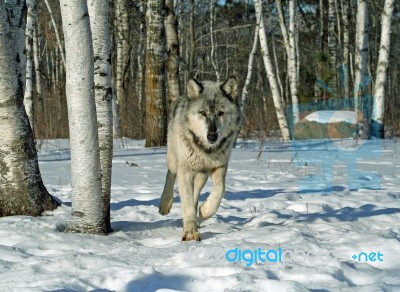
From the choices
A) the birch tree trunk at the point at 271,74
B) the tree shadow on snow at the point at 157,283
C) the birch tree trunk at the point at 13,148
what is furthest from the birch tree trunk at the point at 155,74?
the tree shadow on snow at the point at 157,283

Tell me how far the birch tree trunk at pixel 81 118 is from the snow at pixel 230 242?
8.9 inches

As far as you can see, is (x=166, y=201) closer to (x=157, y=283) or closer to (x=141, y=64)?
(x=157, y=283)

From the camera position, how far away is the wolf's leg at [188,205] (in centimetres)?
390

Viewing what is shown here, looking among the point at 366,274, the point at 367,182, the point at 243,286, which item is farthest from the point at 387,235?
the point at 367,182

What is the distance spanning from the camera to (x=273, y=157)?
9.77 m

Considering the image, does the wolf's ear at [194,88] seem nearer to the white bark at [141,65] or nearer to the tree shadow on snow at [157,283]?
the tree shadow on snow at [157,283]

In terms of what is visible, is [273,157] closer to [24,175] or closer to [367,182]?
[367,182]

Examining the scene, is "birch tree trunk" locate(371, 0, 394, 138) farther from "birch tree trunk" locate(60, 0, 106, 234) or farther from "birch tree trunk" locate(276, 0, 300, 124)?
"birch tree trunk" locate(60, 0, 106, 234)

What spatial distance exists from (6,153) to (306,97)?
18673mm

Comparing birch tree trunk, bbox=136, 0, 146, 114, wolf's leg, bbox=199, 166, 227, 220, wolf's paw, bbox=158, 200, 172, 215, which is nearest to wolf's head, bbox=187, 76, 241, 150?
wolf's leg, bbox=199, 166, 227, 220

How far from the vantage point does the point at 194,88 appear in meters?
4.68

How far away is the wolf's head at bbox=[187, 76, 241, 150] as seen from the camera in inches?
171

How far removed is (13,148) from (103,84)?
1.03 metres

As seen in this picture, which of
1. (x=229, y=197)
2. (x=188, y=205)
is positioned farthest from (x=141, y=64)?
(x=188, y=205)
